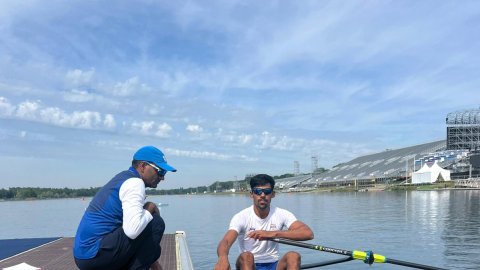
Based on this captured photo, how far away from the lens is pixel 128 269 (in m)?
3.85

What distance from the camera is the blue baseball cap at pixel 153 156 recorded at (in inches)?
154

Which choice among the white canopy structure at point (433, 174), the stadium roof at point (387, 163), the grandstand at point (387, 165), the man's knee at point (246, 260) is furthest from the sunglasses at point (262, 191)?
the stadium roof at point (387, 163)

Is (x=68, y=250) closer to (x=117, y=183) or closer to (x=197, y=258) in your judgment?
(x=197, y=258)

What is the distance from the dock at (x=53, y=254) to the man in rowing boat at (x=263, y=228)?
3.67 meters

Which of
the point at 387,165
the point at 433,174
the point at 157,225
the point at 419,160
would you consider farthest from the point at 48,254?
the point at 387,165

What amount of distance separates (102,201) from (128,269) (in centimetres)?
67

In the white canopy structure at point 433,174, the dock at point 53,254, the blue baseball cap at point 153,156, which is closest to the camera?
the blue baseball cap at point 153,156

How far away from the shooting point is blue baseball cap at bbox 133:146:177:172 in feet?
12.8

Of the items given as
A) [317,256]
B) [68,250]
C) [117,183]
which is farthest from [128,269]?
[317,256]

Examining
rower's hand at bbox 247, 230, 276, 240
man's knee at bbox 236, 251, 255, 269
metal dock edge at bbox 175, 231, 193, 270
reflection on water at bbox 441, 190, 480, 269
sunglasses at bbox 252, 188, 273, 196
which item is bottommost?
reflection on water at bbox 441, 190, 480, 269

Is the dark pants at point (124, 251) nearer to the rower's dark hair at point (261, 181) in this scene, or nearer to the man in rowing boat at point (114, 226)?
the man in rowing boat at point (114, 226)

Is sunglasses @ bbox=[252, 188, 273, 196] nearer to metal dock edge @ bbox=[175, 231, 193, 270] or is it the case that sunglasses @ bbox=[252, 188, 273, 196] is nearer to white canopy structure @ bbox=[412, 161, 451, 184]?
metal dock edge @ bbox=[175, 231, 193, 270]

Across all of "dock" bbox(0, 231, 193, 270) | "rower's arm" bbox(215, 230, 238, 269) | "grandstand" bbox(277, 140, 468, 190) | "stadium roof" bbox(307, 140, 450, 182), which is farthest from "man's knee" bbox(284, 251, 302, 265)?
"stadium roof" bbox(307, 140, 450, 182)

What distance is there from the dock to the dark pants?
16.4ft
